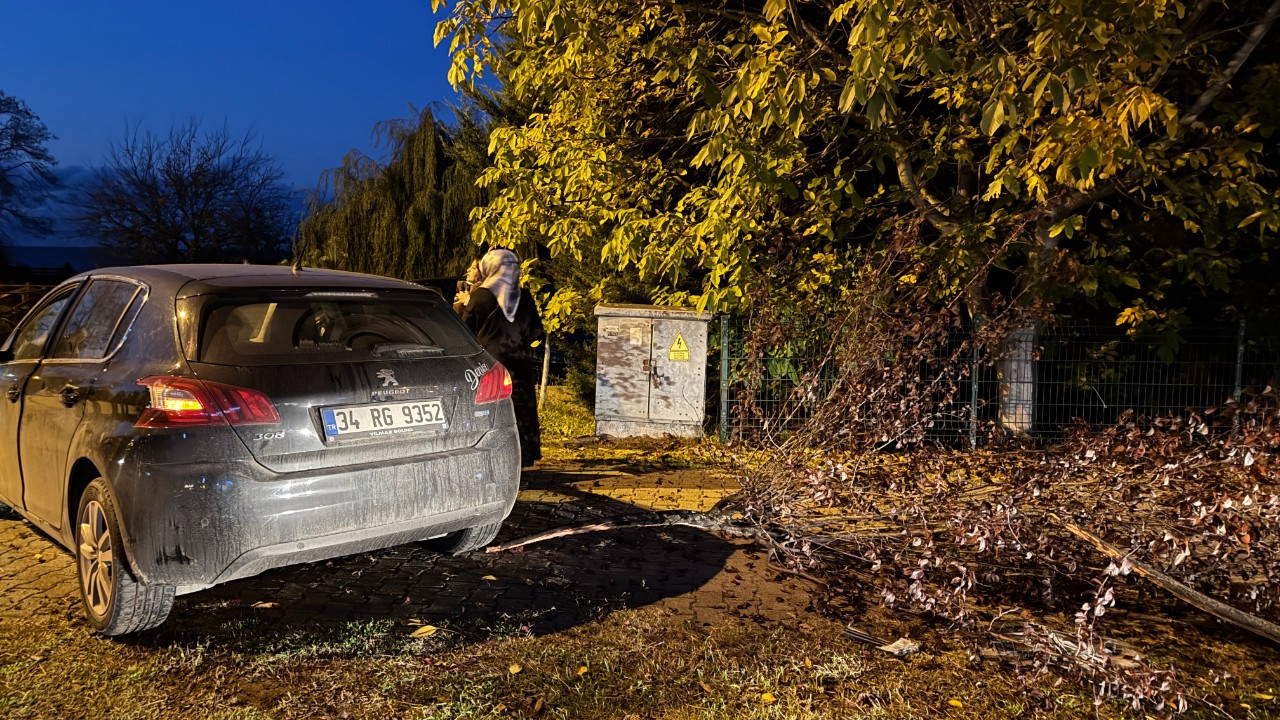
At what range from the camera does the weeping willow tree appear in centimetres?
1486

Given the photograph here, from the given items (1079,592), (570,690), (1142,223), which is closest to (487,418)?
(570,690)

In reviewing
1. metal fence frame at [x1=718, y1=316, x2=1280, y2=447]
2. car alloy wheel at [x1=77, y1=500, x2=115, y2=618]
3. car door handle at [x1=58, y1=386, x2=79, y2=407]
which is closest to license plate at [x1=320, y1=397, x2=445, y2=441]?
car alloy wheel at [x1=77, y1=500, x2=115, y2=618]

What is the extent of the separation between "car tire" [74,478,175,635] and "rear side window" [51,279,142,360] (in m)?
0.72

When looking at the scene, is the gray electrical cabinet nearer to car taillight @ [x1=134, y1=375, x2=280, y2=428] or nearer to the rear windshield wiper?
the rear windshield wiper

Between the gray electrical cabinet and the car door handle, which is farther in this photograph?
the gray electrical cabinet

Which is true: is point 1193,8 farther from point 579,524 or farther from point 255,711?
point 255,711

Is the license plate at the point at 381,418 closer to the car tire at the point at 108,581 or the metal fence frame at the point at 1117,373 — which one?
the car tire at the point at 108,581

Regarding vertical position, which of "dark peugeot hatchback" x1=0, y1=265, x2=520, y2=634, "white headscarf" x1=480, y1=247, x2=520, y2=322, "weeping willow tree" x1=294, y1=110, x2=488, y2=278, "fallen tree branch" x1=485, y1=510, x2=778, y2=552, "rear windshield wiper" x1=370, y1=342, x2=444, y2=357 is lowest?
"fallen tree branch" x1=485, y1=510, x2=778, y2=552

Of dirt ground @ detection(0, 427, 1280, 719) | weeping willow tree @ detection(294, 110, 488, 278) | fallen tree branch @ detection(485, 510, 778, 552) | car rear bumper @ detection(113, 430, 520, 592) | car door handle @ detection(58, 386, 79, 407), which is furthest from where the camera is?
weeping willow tree @ detection(294, 110, 488, 278)

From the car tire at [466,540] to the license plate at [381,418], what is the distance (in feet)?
2.81

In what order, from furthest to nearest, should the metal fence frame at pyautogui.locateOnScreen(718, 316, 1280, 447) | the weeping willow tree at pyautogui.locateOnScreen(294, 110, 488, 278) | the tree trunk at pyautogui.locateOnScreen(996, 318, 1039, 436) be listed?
the weeping willow tree at pyautogui.locateOnScreen(294, 110, 488, 278)
the metal fence frame at pyautogui.locateOnScreen(718, 316, 1280, 447)
the tree trunk at pyautogui.locateOnScreen(996, 318, 1039, 436)

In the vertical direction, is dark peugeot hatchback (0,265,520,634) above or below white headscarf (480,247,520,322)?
below

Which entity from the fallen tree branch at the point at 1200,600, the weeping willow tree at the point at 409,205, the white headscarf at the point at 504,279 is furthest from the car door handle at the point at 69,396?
the weeping willow tree at the point at 409,205

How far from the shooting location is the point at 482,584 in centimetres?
484
